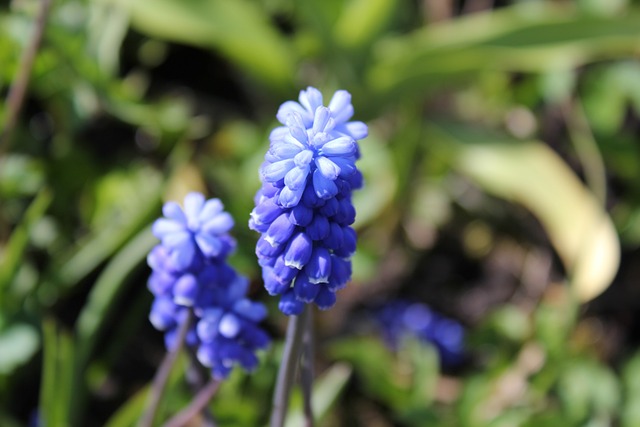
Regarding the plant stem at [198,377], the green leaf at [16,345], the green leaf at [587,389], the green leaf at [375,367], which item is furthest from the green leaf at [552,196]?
the green leaf at [16,345]

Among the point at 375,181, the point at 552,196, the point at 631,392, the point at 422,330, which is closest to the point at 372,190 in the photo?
the point at 375,181

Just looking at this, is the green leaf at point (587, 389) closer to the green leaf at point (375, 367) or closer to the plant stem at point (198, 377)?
the green leaf at point (375, 367)

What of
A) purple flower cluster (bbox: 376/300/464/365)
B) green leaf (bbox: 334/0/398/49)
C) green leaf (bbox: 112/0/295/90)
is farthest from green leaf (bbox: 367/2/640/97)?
purple flower cluster (bbox: 376/300/464/365)

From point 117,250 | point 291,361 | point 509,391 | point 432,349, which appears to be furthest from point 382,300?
point 291,361

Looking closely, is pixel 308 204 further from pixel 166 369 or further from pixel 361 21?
pixel 361 21

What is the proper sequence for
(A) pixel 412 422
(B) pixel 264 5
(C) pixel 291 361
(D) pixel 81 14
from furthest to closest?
(B) pixel 264 5 → (D) pixel 81 14 → (A) pixel 412 422 → (C) pixel 291 361

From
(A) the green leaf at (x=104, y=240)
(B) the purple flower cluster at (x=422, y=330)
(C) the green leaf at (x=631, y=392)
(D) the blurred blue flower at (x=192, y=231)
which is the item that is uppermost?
(D) the blurred blue flower at (x=192, y=231)

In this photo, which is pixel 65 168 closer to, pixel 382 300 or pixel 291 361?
pixel 382 300
